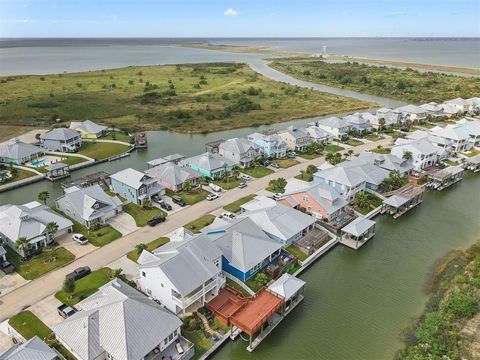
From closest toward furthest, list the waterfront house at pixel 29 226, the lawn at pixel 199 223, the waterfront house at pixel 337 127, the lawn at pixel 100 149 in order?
1. the waterfront house at pixel 29 226
2. the lawn at pixel 199 223
3. the lawn at pixel 100 149
4. the waterfront house at pixel 337 127

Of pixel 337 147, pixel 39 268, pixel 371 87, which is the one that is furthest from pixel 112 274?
pixel 371 87

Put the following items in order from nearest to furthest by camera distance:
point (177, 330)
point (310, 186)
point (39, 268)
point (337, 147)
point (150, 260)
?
point (177, 330)
point (150, 260)
point (39, 268)
point (310, 186)
point (337, 147)

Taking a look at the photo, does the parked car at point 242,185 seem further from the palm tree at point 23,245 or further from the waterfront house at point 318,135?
the palm tree at point 23,245

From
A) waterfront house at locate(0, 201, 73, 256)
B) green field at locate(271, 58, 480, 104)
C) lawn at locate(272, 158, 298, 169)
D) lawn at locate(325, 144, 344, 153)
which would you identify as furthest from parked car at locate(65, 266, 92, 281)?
green field at locate(271, 58, 480, 104)

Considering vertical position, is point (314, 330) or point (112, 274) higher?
point (112, 274)

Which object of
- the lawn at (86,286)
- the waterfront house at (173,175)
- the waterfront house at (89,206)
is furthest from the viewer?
the waterfront house at (173,175)

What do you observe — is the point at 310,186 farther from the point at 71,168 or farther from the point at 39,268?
the point at 71,168

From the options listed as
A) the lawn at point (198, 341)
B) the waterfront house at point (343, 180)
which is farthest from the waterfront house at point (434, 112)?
the lawn at point (198, 341)

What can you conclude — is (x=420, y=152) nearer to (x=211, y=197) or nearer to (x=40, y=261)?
(x=211, y=197)
